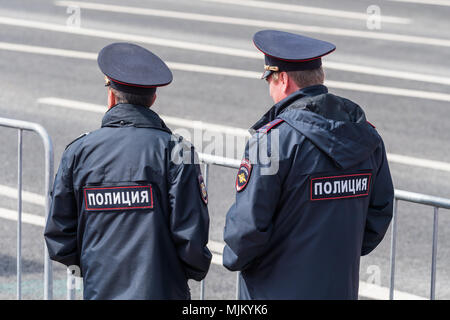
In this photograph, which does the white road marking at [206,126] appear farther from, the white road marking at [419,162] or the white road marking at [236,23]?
the white road marking at [236,23]

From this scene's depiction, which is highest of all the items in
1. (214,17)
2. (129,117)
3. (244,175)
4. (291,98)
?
(291,98)

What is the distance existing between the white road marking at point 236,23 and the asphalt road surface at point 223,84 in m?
0.02

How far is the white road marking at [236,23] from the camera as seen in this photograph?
541 inches

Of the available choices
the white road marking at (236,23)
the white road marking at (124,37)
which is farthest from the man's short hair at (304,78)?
the white road marking at (236,23)

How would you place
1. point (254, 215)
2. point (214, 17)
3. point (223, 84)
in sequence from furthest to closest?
point (214, 17), point (223, 84), point (254, 215)

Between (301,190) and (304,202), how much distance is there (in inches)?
2.3

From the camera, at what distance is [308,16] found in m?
15.2

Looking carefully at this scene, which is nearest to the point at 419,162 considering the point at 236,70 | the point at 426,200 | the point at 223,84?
the point at 223,84

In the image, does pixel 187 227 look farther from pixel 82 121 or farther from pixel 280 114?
pixel 82 121

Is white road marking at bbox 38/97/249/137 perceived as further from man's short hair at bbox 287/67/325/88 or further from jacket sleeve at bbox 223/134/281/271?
jacket sleeve at bbox 223/134/281/271

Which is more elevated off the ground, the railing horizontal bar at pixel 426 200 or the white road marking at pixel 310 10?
the railing horizontal bar at pixel 426 200

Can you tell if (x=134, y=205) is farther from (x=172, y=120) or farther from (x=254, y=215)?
(x=172, y=120)

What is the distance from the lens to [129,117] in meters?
3.73

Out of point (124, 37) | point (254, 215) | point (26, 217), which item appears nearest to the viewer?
point (254, 215)
